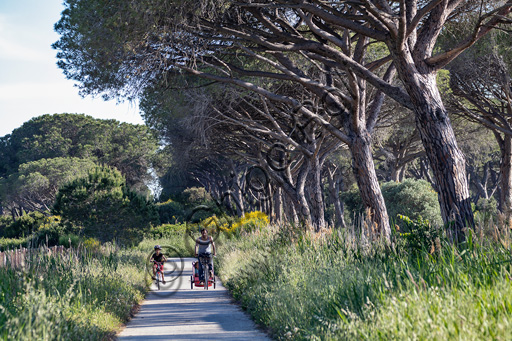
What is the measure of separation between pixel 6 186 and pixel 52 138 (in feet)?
23.7

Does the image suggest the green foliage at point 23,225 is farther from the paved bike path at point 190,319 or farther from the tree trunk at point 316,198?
the paved bike path at point 190,319

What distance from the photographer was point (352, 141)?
13656 mm

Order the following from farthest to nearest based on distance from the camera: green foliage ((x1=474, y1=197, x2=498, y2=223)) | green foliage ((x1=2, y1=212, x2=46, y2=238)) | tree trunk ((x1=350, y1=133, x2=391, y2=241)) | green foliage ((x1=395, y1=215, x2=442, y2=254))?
green foliage ((x1=2, y1=212, x2=46, y2=238))
tree trunk ((x1=350, y1=133, x2=391, y2=241))
green foliage ((x1=395, y1=215, x2=442, y2=254))
green foliage ((x1=474, y1=197, x2=498, y2=223))

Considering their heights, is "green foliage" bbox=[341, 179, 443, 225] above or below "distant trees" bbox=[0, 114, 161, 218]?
below

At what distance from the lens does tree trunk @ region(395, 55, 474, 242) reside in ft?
30.6

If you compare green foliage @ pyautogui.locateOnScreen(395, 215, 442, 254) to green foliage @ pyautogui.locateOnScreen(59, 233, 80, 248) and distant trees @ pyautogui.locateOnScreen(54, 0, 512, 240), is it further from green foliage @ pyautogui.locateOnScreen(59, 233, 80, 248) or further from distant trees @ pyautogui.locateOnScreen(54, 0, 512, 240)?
green foliage @ pyautogui.locateOnScreen(59, 233, 80, 248)

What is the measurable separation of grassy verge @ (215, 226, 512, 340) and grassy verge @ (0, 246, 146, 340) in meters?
2.56

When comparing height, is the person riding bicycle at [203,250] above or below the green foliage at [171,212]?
below

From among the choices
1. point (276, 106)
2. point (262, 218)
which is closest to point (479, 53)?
point (276, 106)

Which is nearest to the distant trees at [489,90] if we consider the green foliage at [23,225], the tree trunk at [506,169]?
the tree trunk at [506,169]

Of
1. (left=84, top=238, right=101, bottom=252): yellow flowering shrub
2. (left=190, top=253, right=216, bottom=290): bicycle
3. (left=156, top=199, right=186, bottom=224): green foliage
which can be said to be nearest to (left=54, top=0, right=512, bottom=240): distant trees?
(left=190, top=253, right=216, bottom=290): bicycle

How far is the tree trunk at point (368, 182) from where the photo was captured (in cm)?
1274

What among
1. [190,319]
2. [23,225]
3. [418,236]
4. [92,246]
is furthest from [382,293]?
[23,225]

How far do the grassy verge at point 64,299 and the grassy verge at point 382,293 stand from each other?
2.56 metres
